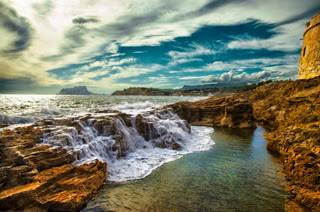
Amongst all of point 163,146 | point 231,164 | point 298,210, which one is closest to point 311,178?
point 298,210

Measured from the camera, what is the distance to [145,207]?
248 inches

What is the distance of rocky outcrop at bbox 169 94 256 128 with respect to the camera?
23047 mm

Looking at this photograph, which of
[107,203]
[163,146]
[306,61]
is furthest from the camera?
[306,61]

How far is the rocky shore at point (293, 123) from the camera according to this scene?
272 inches

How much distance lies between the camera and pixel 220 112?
25.7 meters

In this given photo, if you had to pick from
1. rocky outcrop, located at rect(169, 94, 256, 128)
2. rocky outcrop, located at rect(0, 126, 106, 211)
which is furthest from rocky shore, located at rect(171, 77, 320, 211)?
rocky outcrop, located at rect(0, 126, 106, 211)

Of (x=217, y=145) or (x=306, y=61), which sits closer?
(x=217, y=145)

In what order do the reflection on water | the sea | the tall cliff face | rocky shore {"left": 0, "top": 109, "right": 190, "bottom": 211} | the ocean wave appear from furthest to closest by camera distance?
the tall cliff face
the ocean wave
the sea
the reflection on water
rocky shore {"left": 0, "top": 109, "right": 190, "bottom": 211}

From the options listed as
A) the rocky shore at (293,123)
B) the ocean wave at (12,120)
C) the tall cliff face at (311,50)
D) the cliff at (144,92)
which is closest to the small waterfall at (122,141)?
the rocky shore at (293,123)

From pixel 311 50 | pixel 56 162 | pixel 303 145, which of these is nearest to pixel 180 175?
pixel 56 162

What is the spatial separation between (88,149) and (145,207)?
521cm

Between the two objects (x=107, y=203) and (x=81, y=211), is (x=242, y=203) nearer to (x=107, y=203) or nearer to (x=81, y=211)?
(x=107, y=203)

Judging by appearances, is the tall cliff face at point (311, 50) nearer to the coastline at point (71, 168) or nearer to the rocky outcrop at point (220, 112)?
the rocky outcrop at point (220, 112)

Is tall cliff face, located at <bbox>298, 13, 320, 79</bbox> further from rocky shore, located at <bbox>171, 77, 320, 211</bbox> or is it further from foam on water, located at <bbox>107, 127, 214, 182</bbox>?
foam on water, located at <bbox>107, 127, 214, 182</bbox>
